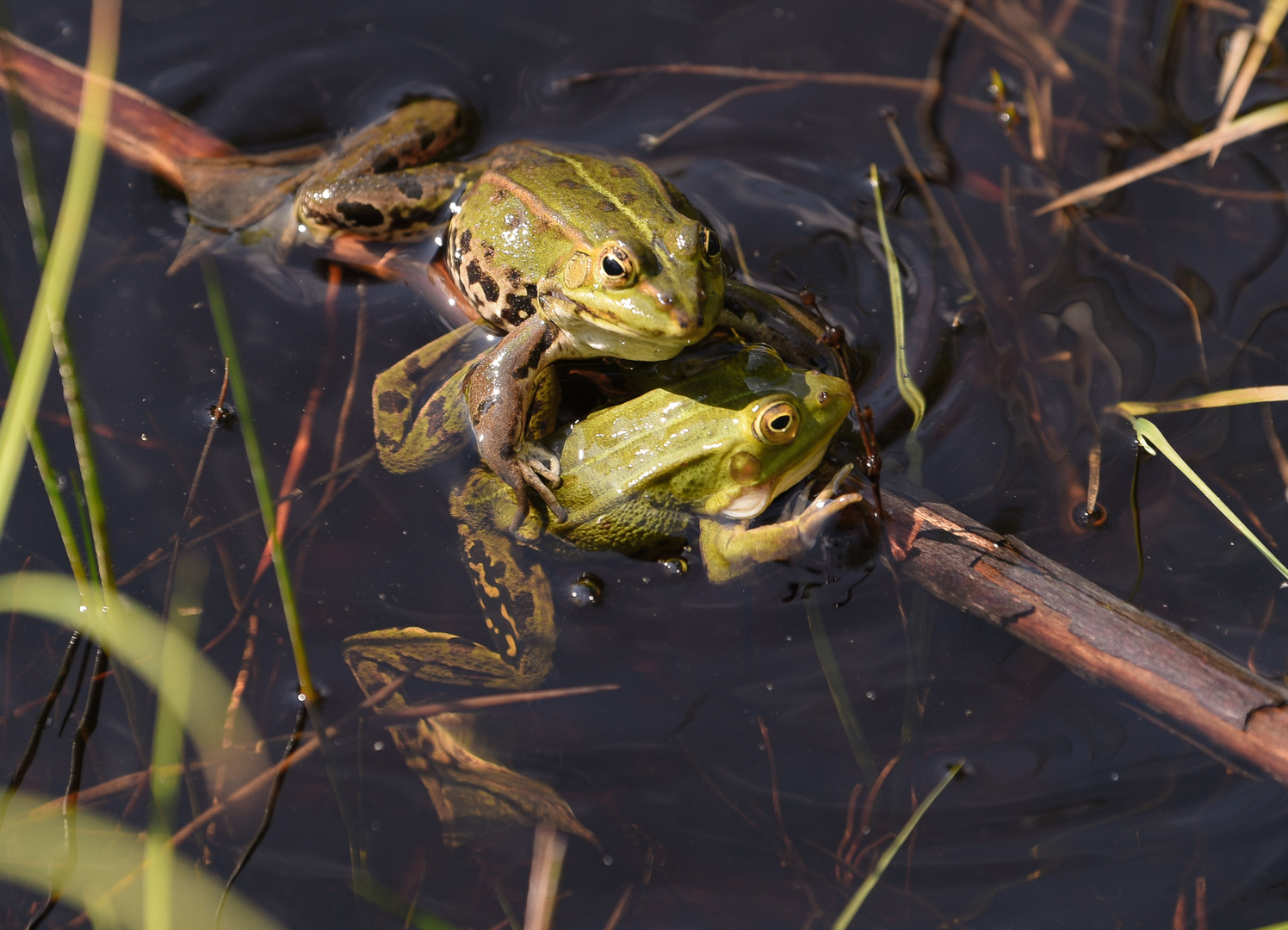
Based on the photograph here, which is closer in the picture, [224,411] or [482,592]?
[482,592]

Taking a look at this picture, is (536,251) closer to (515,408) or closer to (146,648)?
(515,408)

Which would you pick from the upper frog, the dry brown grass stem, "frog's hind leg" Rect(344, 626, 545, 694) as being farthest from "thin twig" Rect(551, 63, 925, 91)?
"frog's hind leg" Rect(344, 626, 545, 694)

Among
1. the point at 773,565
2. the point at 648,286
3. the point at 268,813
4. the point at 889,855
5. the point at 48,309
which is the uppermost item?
the point at 48,309

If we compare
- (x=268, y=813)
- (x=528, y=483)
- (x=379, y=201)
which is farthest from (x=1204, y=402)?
(x=268, y=813)

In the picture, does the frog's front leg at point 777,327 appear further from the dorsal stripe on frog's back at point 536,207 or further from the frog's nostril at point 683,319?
the dorsal stripe on frog's back at point 536,207

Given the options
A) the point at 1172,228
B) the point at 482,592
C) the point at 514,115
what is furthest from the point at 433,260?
the point at 1172,228

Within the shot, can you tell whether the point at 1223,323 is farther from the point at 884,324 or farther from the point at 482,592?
the point at 482,592
